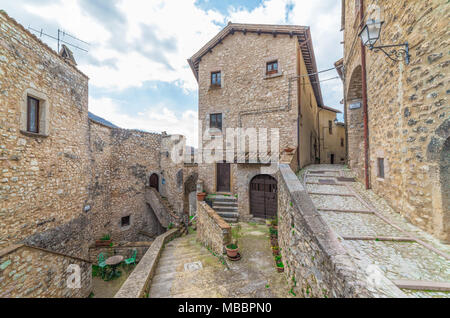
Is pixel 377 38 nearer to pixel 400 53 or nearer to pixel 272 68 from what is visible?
pixel 400 53

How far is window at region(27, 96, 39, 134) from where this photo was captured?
227 inches

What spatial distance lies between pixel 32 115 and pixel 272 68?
417 inches

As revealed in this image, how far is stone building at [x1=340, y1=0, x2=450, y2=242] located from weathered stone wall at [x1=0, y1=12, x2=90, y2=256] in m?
9.73

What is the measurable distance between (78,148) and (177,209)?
7.20 m

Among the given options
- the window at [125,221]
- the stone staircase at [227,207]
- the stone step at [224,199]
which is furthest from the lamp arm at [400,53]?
the window at [125,221]

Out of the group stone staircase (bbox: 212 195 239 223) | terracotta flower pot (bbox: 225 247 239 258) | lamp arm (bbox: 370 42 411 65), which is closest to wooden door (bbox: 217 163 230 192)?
stone staircase (bbox: 212 195 239 223)

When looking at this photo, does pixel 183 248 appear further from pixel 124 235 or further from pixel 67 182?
pixel 124 235

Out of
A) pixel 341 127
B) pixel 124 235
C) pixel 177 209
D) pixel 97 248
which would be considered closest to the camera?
pixel 97 248

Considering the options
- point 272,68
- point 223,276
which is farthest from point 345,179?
point 272,68

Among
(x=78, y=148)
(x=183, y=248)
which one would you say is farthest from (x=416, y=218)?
(x=78, y=148)

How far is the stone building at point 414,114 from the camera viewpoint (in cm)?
316

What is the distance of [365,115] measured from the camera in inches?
247
